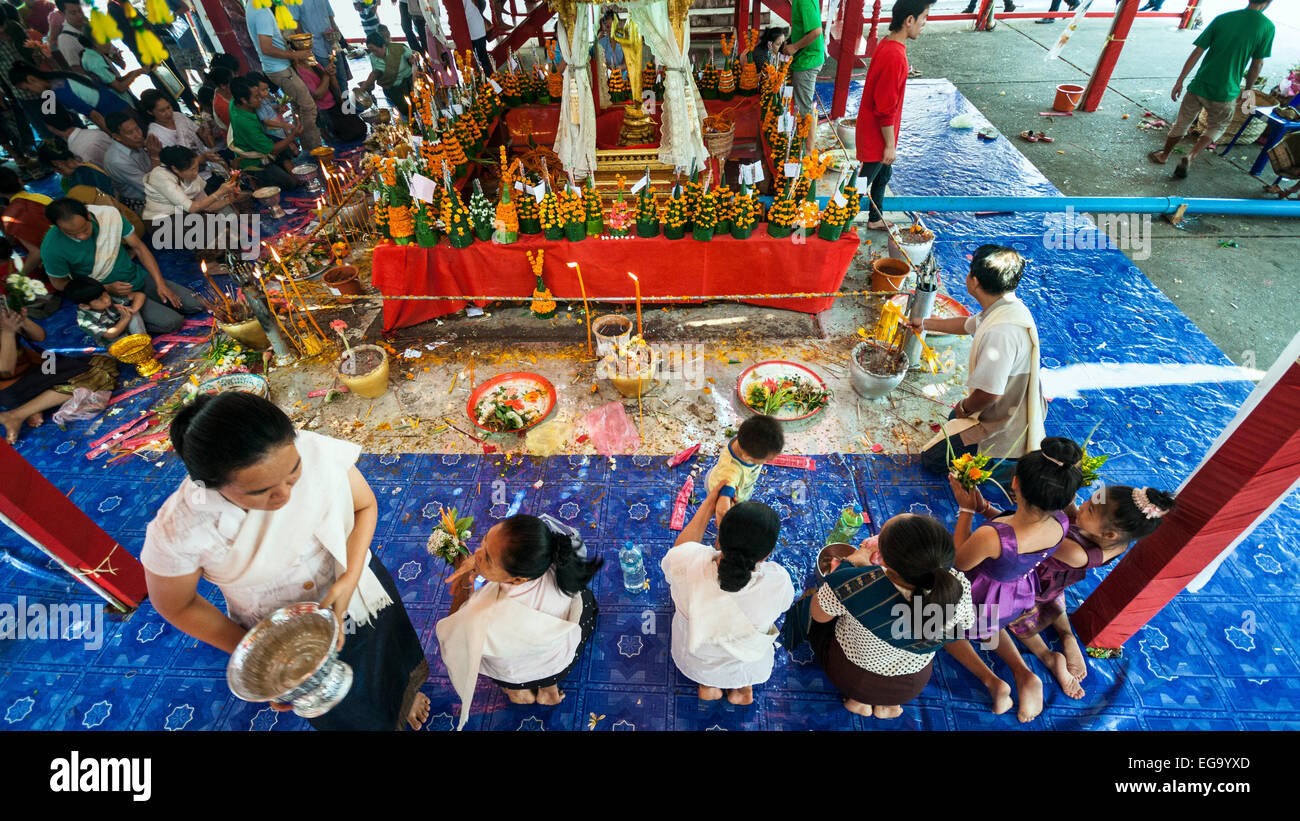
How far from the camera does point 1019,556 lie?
253cm

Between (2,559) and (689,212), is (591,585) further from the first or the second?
(2,559)

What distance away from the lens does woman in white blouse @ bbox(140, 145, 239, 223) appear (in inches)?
240

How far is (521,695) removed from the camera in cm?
291

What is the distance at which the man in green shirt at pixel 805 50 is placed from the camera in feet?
24.1

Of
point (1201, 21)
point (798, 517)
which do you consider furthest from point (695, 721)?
point (1201, 21)

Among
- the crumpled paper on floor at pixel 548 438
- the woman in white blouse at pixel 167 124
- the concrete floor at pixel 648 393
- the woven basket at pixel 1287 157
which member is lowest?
the crumpled paper on floor at pixel 548 438

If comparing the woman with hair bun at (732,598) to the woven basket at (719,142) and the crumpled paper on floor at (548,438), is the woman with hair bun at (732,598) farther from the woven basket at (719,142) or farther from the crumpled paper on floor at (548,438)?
the woven basket at (719,142)

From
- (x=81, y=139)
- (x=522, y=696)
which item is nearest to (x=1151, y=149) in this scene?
(x=522, y=696)

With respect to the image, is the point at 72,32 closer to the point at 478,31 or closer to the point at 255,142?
the point at 255,142

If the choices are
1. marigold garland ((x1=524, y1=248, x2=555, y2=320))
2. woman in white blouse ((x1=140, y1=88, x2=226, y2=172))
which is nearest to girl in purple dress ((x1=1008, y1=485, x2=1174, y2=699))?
marigold garland ((x1=524, y1=248, x2=555, y2=320))

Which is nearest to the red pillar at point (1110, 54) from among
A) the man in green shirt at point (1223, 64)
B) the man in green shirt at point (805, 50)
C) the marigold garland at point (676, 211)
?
the man in green shirt at point (1223, 64)

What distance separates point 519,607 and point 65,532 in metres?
2.68

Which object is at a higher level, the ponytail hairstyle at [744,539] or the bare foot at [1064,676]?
the ponytail hairstyle at [744,539]

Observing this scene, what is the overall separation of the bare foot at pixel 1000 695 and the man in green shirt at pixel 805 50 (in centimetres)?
687
